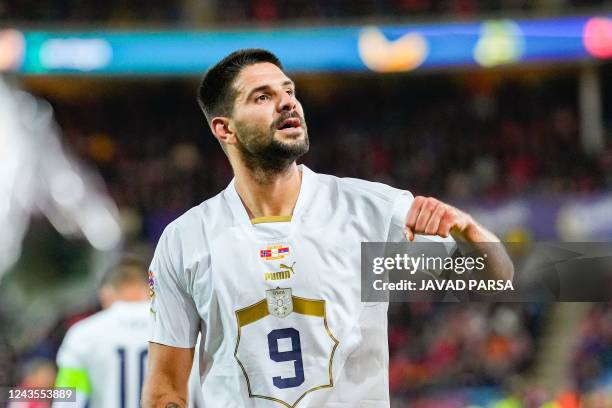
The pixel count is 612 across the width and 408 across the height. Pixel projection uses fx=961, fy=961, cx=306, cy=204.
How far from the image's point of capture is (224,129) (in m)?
3.20

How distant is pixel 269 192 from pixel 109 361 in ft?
5.30

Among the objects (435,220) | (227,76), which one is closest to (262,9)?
(227,76)

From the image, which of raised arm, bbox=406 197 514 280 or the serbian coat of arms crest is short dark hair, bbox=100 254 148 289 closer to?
the serbian coat of arms crest

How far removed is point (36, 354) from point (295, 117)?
6.42m

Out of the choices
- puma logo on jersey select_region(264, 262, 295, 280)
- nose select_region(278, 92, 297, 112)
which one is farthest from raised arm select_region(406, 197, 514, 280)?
nose select_region(278, 92, 297, 112)

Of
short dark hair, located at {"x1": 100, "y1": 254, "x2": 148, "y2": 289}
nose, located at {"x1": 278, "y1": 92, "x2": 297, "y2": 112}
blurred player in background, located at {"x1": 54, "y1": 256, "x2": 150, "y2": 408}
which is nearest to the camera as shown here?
nose, located at {"x1": 278, "y1": 92, "x2": 297, "y2": 112}

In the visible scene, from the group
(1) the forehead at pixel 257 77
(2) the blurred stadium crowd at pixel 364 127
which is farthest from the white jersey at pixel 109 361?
Answer: (2) the blurred stadium crowd at pixel 364 127

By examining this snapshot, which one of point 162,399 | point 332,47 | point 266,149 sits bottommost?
point 162,399

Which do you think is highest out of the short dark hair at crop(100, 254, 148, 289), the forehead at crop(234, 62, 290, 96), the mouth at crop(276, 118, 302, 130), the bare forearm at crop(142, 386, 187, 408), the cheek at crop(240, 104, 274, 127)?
the forehead at crop(234, 62, 290, 96)

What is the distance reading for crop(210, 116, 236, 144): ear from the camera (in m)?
3.17

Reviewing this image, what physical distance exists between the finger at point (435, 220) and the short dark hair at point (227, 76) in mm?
817

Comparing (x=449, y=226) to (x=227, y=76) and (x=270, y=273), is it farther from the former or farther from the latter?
(x=227, y=76)

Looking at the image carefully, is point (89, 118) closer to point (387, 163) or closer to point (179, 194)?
point (179, 194)

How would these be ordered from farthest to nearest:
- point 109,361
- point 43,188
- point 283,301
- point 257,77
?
point 43,188 < point 109,361 < point 257,77 < point 283,301
